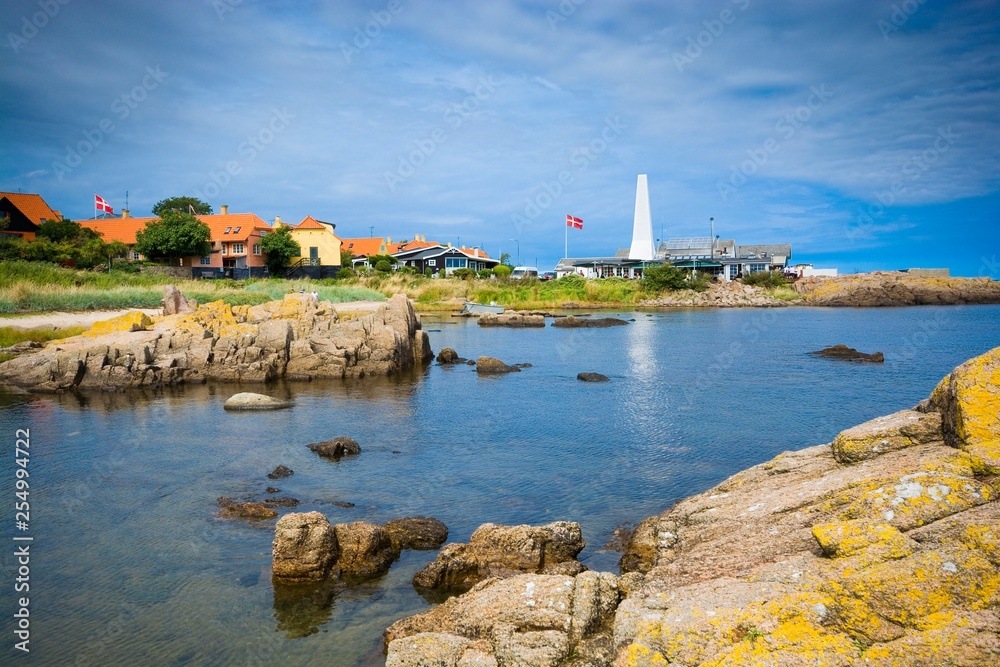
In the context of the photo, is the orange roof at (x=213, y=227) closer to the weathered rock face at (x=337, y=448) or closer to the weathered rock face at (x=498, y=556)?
the weathered rock face at (x=337, y=448)

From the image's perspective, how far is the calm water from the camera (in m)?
8.19

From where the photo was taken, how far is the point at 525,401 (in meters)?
23.7

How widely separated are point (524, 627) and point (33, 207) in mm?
85286

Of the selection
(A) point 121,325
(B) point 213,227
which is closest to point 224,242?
(B) point 213,227

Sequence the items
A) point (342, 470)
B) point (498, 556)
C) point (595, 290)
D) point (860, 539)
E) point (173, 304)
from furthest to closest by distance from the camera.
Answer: point (595, 290) → point (173, 304) → point (342, 470) → point (498, 556) → point (860, 539)

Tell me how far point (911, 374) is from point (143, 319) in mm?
33995

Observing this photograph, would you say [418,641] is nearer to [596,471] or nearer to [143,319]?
[596,471]

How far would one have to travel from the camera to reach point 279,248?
75.6 meters

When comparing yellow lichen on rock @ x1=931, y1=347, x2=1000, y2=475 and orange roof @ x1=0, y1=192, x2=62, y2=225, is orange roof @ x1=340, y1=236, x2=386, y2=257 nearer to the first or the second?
orange roof @ x1=0, y1=192, x2=62, y2=225

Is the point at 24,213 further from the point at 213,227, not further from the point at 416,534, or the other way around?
the point at 416,534

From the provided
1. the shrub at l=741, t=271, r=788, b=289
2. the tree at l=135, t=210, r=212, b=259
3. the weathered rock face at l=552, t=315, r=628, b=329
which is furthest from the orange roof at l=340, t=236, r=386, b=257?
the shrub at l=741, t=271, r=788, b=289

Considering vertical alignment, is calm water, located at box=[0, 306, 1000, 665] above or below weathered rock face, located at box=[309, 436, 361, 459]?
below

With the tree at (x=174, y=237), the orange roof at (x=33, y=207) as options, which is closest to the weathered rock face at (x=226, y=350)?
the tree at (x=174, y=237)

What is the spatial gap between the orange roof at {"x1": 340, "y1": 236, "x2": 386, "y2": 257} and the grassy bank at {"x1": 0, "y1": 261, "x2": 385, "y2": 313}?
157 ft
